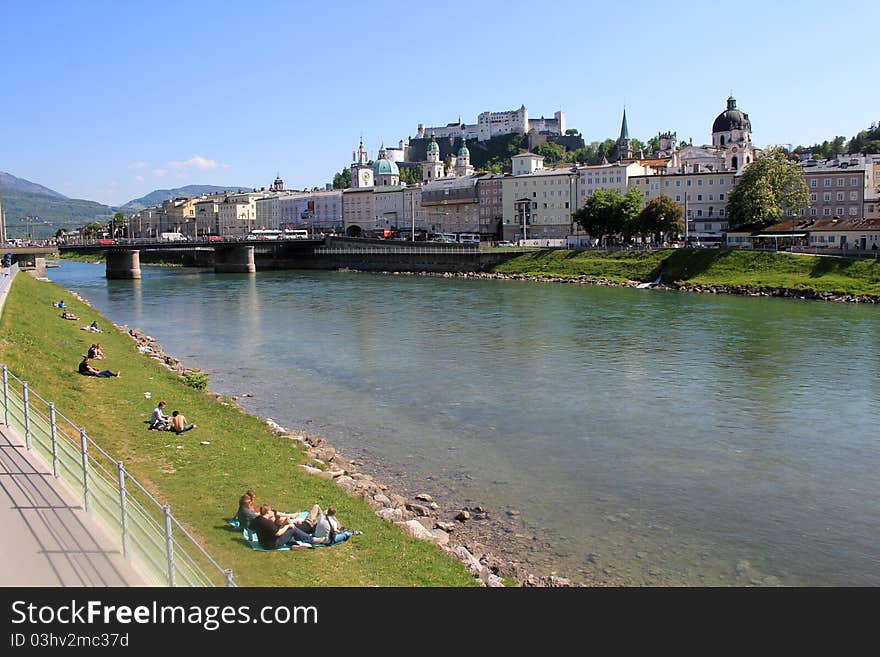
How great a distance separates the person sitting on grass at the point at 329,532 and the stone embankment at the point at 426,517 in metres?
1.26

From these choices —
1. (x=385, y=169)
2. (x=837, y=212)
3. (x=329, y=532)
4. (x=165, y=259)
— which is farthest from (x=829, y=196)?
(x=165, y=259)

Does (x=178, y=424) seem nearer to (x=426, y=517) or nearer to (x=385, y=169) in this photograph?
(x=426, y=517)

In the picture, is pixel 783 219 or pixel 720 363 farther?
pixel 783 219

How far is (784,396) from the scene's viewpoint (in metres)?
23.2

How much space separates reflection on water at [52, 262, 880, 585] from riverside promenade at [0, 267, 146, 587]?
655 cm

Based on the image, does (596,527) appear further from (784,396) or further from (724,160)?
(724,160)

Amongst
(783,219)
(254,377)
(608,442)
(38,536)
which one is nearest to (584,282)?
(783,219)

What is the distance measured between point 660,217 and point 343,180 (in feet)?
408

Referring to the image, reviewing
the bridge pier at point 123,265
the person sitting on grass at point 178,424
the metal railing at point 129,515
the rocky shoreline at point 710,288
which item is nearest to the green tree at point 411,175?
the bridge pier at point 123,265

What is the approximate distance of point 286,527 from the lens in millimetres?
10922

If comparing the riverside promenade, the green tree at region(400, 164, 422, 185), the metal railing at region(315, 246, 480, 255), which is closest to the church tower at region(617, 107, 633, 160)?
the green tree at region(400, 164, 422, 185)

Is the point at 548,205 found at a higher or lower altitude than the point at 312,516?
higher

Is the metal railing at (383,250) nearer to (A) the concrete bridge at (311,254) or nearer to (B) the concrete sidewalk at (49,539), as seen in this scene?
(A) the concrete bridge at (311,254)

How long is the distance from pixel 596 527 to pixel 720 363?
16.7 m
